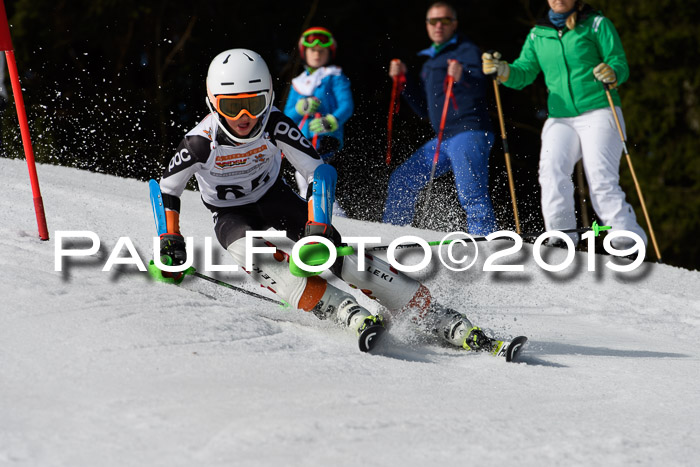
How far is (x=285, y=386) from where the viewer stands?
9.80ft

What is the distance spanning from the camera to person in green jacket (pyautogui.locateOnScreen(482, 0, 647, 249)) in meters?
6.03

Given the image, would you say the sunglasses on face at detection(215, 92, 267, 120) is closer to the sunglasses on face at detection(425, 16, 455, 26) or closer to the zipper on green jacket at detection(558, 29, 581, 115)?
the zipper on green jacket at detection(558, 29, 581, 115)

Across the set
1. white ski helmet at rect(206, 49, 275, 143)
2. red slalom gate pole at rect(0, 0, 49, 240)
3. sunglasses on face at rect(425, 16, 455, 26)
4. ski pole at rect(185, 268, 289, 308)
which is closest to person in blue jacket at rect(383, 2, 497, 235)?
sunglasses on face at rect(425, 16, 455, 26)

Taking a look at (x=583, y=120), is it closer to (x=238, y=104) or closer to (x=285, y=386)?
(x=238, y=104)

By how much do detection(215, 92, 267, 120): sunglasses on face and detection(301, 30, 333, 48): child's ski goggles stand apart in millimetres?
→ 3228

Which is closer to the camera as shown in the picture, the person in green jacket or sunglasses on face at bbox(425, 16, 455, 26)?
the person in green jacket

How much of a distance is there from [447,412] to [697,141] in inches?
394

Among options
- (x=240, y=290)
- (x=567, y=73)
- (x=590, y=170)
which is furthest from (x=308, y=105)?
(x=240, y=290)

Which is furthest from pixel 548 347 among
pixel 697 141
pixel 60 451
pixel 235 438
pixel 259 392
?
pixel 697 141

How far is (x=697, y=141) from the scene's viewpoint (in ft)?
38.5

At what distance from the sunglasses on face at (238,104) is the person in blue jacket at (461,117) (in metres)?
3.05

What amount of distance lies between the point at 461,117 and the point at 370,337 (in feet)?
12.1

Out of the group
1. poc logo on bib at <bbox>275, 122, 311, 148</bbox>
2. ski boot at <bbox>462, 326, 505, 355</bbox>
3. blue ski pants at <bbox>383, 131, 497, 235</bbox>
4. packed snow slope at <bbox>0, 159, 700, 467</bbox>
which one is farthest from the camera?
blue ski pants at <bbox>383, 131, 497, 235</bbox>

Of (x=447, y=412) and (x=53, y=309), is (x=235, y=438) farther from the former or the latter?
(x=53, y=309)
